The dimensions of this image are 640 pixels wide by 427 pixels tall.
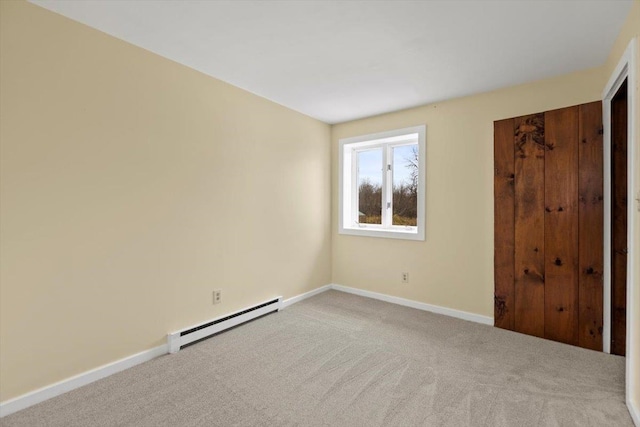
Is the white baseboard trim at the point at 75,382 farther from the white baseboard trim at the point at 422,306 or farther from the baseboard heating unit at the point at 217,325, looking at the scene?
the white baseboard trim at the point at 422,306

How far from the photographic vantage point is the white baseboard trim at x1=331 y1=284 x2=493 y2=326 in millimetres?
3082

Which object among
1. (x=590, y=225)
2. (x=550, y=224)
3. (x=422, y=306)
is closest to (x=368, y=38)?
(x=550, y=224)

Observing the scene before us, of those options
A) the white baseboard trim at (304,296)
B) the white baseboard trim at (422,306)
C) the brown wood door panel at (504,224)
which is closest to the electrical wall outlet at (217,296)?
the white baseboard trim at (304,296)

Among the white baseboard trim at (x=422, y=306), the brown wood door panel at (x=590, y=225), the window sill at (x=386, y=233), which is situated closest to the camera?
the brown wood door panel at (x=590, y=225)

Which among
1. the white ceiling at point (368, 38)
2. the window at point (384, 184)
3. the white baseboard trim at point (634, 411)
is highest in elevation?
the white ceiling at point (368, 38)

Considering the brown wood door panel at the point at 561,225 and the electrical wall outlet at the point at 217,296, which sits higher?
the brown wood door panel at the point at 561,225

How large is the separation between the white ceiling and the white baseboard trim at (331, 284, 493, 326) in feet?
7.55

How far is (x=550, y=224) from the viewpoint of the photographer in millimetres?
2639

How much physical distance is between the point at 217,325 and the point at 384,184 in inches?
101

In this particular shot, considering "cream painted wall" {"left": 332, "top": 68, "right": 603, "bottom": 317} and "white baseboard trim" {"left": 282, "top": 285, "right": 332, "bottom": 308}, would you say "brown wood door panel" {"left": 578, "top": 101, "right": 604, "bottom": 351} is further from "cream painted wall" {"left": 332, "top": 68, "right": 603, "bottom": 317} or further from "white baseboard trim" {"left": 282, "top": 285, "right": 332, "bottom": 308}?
"white baseboard trim" {"left": 282, "top": 285, "right": 332, "bottom": 308}

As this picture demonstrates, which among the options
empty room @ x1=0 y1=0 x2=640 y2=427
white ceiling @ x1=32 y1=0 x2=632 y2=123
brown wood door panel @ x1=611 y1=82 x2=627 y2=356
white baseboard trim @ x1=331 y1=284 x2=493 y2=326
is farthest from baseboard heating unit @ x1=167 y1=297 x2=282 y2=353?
brown wood door panel @ x1=611 y1=82 x2=627 y2=356

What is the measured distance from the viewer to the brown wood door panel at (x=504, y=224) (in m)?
2.85

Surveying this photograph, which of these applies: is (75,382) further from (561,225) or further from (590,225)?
(590,225)

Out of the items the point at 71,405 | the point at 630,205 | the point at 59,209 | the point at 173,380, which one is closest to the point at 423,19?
the point at 630,205
